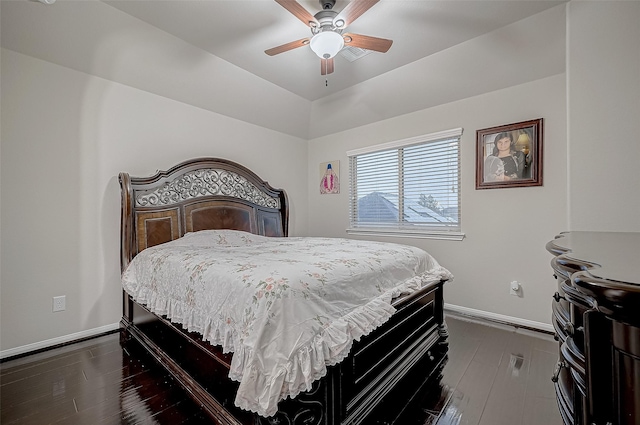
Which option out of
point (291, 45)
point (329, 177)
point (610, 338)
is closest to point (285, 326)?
point (610, 338)

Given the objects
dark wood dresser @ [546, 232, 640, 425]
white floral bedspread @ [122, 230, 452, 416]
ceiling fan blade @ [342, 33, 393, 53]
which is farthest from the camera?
ceiling fan blade @ [342, 33, 393, 53]

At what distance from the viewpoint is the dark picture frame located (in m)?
2.84

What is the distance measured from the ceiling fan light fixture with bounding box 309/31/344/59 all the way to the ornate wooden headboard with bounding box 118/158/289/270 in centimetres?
200

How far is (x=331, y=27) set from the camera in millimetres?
2215

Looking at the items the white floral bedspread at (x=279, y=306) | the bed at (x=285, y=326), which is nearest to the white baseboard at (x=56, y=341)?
the bed at (x=285, y=326)

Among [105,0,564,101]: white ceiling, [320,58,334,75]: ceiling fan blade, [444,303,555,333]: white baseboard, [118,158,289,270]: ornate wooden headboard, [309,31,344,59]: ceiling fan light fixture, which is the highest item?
[105,0,564,101]: white ceiling

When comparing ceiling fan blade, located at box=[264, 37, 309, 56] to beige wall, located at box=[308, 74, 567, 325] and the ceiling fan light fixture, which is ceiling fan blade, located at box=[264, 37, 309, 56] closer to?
the ceiling fan light fixture

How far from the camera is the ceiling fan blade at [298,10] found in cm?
189

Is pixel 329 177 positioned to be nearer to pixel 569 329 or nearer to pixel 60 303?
pixel 60 303

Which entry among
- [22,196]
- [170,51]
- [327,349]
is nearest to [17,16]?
[170,51]

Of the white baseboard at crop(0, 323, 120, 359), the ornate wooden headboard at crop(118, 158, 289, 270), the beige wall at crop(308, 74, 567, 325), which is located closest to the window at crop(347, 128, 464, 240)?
the beige wall at crop(308, 74, 567, 325)

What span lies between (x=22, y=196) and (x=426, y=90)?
419 cm

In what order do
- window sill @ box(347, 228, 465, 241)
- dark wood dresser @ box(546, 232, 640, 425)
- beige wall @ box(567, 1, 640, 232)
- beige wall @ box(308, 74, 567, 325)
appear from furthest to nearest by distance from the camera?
window sill @ box(347, 228, 465, 241) → beige wall @ box(308, 74, 567, 325) → beige wall @ box(567, 1, 640, 232) → dark wood dresser @ box(546, 232, 640, 425)

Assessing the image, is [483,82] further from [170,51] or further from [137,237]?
[137,237]
